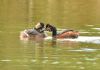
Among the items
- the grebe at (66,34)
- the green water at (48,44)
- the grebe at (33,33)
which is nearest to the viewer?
the green water at (48,44)

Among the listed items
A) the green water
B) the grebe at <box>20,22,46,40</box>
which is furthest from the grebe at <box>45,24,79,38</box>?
the green water

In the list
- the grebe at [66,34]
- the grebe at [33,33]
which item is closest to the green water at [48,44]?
the grebe at [33,33]

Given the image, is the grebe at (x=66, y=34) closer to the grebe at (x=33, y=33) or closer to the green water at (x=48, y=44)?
the grebe at (x=33, y=33)

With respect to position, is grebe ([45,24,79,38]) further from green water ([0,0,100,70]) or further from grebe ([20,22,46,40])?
green water ([0,0,100,70])

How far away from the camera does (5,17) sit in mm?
33719

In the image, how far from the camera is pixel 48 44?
23.4 meters

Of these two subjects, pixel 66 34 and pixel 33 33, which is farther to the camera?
pixel 33 33

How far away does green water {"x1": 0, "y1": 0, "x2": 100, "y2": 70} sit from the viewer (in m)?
18.6

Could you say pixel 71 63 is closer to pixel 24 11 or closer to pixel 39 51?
pixel 39 51

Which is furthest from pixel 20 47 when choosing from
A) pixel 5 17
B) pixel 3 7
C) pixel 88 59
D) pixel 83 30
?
pixel 3 7

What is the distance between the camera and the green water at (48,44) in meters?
18.6

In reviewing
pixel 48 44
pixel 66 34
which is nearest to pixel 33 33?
pixel 66 34

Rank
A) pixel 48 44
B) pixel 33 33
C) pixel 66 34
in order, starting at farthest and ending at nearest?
pixel 33 33 < pixel 66 34 < pixel 48 44

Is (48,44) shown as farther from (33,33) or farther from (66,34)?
(33,33)
